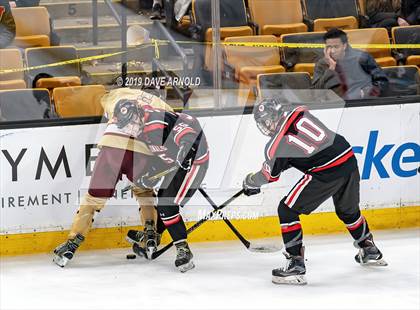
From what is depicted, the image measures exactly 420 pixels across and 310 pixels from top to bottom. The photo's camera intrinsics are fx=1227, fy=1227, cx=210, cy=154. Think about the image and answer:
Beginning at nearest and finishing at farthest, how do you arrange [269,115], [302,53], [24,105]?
[269,115] < [24,105] < [302,53]

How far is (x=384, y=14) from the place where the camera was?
7.57 metres

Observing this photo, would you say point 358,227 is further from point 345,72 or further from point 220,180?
point 345,72

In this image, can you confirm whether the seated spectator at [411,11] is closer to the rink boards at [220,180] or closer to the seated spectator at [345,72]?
the seated spectator at [345,72]

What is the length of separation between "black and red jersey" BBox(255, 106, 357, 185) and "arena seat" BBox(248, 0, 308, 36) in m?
1.27

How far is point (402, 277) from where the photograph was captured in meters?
6.46

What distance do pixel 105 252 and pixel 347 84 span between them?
5.68ft

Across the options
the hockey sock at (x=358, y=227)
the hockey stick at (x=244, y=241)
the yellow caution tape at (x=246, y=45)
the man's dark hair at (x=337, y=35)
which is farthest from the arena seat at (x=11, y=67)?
the hockey sock at (x=358, y=227)

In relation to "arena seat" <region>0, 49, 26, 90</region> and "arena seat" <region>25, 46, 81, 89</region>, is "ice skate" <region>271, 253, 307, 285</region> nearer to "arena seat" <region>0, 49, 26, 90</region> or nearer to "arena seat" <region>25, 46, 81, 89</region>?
"arena seat" <region>25, 46, 81, 89</region>

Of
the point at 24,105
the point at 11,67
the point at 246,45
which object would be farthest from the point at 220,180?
the point at 11,67

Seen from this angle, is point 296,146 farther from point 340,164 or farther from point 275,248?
point 275,248

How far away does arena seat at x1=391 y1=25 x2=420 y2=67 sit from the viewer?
24.6 feet

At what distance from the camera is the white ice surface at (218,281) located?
20.0ft

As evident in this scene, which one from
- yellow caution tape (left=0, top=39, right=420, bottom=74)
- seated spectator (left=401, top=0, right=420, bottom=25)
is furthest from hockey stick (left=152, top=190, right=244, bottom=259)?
seated spectator (left=401, top=0, right=420, bottom=25)

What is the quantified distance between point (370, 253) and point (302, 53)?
138 cm
